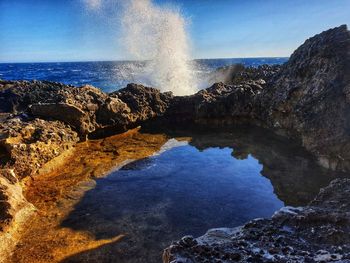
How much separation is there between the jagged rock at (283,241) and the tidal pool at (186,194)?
2002 millimetres

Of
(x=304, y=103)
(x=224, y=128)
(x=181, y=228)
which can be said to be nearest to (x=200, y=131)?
(x=224, y=128)

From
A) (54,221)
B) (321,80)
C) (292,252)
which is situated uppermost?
(321,80)

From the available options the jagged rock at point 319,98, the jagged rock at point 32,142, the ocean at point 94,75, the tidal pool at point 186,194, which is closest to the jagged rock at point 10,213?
the tidal pool at point 186,194

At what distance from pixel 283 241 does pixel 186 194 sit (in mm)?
4008

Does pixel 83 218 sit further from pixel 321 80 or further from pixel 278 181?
pixel 321 80

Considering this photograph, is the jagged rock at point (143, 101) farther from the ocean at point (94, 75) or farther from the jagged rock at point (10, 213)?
the ocean at point (94, 75)

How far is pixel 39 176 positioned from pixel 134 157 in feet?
8.56

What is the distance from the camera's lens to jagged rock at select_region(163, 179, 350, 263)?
3168 mm

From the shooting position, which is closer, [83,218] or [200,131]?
[83,218]

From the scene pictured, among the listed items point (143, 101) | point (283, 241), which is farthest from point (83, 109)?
point (283, 241)

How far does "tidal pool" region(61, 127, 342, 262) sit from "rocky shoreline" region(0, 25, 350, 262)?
90 cm

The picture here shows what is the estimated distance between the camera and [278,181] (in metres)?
7.96

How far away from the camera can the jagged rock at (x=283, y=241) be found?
10.4ft

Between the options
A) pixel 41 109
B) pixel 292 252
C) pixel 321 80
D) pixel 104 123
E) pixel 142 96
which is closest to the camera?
pixel 292 252
